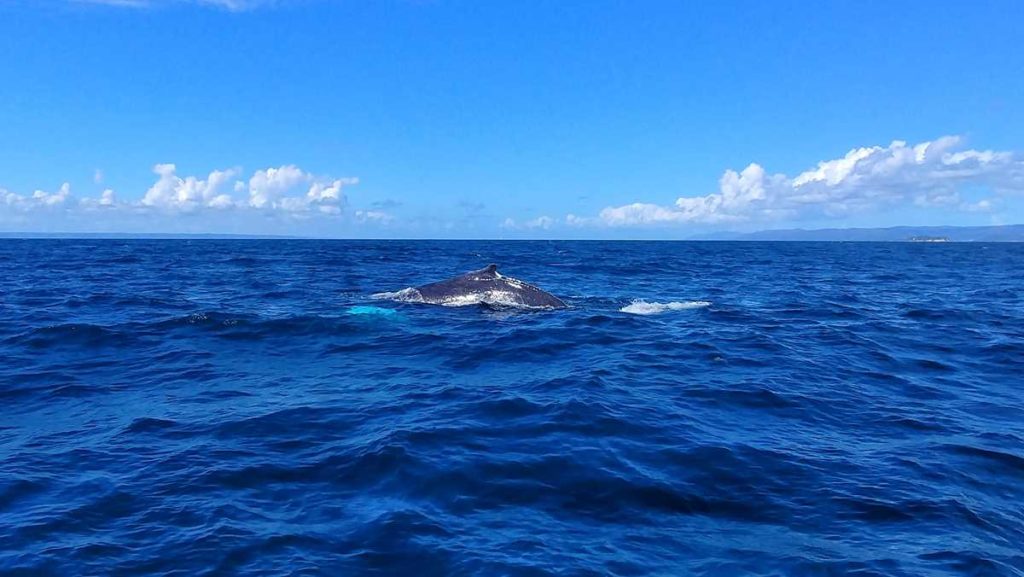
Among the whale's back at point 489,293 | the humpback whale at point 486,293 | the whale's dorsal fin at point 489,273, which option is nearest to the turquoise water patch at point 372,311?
the humpback whale at point 486,293

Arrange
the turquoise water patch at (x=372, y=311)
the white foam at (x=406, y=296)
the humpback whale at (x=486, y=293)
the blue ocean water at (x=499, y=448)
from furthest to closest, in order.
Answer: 1. the white foam at (x=406, y=296)
2. the humpback whale at (x=486, y=293)
3. the turquoise water patch at (x=372, y=311)
4. the blue ocean water at (x=499, y=448)

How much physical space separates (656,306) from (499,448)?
755 inches

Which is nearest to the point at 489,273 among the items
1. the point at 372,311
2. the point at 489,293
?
the point at 489,293

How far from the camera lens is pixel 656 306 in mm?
27953

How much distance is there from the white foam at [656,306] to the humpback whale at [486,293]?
2988 millimetres

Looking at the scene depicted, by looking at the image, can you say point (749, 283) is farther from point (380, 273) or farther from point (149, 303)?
point (149, 303)

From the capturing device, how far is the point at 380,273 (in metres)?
44.6

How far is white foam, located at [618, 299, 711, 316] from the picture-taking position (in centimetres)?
2628

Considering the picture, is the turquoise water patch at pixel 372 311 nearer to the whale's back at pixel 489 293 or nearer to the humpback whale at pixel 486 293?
the humpback whale at pixel 486 293

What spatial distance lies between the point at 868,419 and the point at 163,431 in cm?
1266

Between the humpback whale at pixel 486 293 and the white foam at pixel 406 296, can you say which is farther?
the white foam at pixel 406 296

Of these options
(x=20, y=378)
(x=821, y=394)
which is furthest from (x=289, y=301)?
(x=821, y=394)

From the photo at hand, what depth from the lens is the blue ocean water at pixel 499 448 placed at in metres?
7.00

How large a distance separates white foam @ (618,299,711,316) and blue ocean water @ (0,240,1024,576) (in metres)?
4.63
